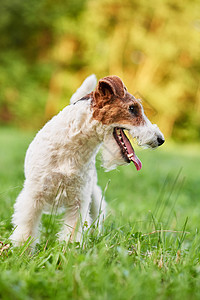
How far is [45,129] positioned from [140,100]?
791 millimetres

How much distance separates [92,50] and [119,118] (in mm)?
18961

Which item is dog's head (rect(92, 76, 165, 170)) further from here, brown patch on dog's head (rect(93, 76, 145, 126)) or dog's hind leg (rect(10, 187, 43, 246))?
dog's hind leg (rect(10, 187, 43, 246))

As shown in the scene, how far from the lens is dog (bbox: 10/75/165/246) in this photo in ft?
8.71

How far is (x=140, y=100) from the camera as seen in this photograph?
2812 mm

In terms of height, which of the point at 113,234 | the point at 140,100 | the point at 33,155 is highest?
the point at 140,100

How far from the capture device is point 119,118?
267cm

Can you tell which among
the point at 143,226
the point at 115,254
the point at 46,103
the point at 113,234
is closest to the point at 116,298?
the point at 115,254

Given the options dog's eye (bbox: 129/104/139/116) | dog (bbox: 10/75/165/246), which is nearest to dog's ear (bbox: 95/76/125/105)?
dog (bbox: 10/75/165/246)

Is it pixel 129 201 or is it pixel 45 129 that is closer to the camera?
pixel 45 129

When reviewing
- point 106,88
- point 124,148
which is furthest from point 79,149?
point 106,88

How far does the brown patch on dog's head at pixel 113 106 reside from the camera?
263 cm

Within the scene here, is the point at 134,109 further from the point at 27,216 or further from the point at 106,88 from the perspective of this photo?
the point at 27,216

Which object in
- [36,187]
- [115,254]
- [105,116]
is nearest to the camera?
[115,254]

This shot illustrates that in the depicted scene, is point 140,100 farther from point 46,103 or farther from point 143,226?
point 46,103
